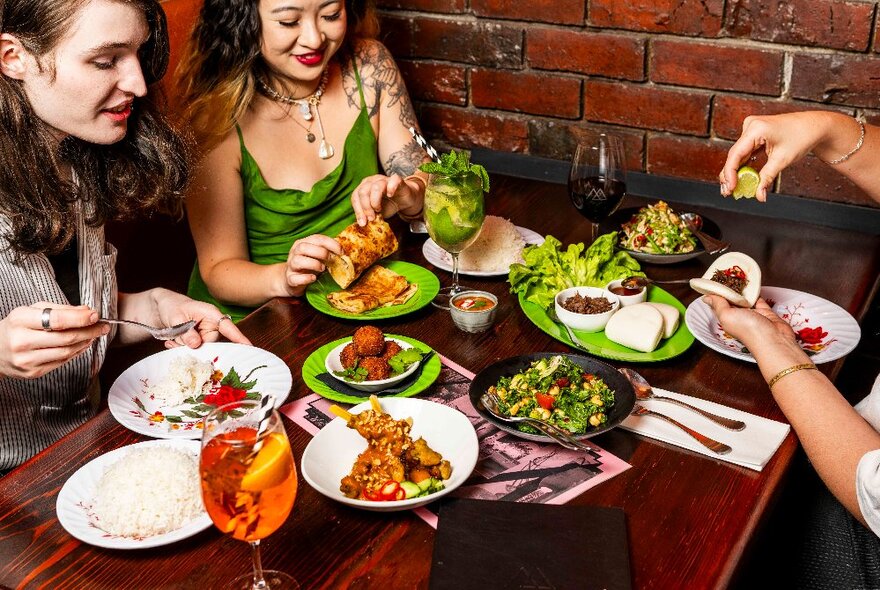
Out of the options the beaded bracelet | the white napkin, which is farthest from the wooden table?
the beaded bracelet

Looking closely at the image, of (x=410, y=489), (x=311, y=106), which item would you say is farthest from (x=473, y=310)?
(x=311, y=106)

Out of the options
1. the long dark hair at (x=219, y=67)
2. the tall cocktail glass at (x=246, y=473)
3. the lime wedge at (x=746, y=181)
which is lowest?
the tall cocktail glass at (x=246, y=473)

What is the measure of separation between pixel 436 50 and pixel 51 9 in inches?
60.2

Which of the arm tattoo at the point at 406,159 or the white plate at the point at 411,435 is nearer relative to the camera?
the white plate at the point at 411,435

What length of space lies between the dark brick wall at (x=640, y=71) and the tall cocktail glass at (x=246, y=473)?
182cm

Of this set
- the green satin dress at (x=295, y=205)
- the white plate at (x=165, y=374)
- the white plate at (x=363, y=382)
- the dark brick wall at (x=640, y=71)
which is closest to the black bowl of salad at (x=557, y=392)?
the white plate at (x=363, y=382)

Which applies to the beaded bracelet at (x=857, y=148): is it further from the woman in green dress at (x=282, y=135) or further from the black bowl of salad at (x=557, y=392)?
the woman in green dress at (x=282, y=135)

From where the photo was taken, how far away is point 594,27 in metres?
2.45

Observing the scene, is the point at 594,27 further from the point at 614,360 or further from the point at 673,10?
the point at 614,360

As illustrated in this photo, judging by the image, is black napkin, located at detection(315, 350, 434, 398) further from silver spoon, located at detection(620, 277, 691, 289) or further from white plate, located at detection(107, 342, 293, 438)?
silver spoon, located at detection(620, 277, 691, 289)

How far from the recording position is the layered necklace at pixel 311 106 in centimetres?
222

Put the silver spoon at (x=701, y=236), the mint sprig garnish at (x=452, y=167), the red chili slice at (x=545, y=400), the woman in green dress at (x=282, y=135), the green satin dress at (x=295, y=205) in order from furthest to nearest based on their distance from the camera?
the green satin dress at (x=295, y=205) → the woman in green dress at (x=282, y=135) → the silver spoon at (x=701, y=236) → the mint sprig garnish at (x=452, y=167) → the red chili slice at (x=545, y=400)

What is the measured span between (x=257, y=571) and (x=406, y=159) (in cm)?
156

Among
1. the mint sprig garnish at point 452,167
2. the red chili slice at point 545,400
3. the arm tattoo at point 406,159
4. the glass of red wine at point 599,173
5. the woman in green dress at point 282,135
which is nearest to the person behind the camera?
the red chili slice at point 545,400
